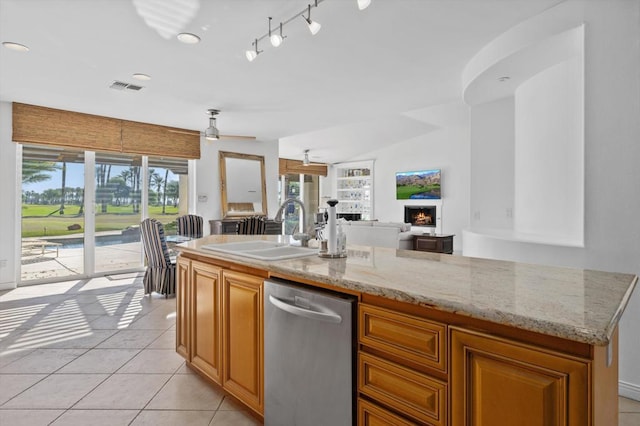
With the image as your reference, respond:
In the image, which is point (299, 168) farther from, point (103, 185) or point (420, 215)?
point (103, 185)

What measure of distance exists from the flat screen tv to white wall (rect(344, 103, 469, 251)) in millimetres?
117

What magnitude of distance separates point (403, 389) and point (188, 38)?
2878 mm

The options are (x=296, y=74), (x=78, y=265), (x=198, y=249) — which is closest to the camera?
(x=198, y=249)

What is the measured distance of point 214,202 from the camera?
6547 millimetres

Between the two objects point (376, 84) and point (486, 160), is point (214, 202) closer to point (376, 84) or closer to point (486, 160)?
point (376, 84)

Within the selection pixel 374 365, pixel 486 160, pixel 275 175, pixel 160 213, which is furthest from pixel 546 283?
pixel 275 175

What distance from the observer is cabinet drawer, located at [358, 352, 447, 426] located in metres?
1.03

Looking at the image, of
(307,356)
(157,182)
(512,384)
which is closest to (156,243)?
(157,182)

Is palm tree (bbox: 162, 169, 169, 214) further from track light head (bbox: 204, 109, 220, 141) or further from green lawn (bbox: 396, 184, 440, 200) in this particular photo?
green lawn (bbox: 396, 184, 440, 200)

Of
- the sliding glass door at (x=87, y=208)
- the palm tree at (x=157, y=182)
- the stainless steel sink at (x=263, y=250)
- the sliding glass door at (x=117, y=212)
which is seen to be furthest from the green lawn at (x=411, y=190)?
the stainless steel sink at (x=263, y=250)

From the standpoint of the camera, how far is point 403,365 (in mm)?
1122

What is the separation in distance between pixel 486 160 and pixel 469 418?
13.4 ft

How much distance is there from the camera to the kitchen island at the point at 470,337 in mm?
813

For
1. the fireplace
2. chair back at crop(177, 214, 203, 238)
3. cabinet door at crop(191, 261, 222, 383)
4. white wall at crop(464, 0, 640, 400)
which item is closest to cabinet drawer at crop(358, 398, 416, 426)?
cabinet door at crop(191, 261, 222, 383)
